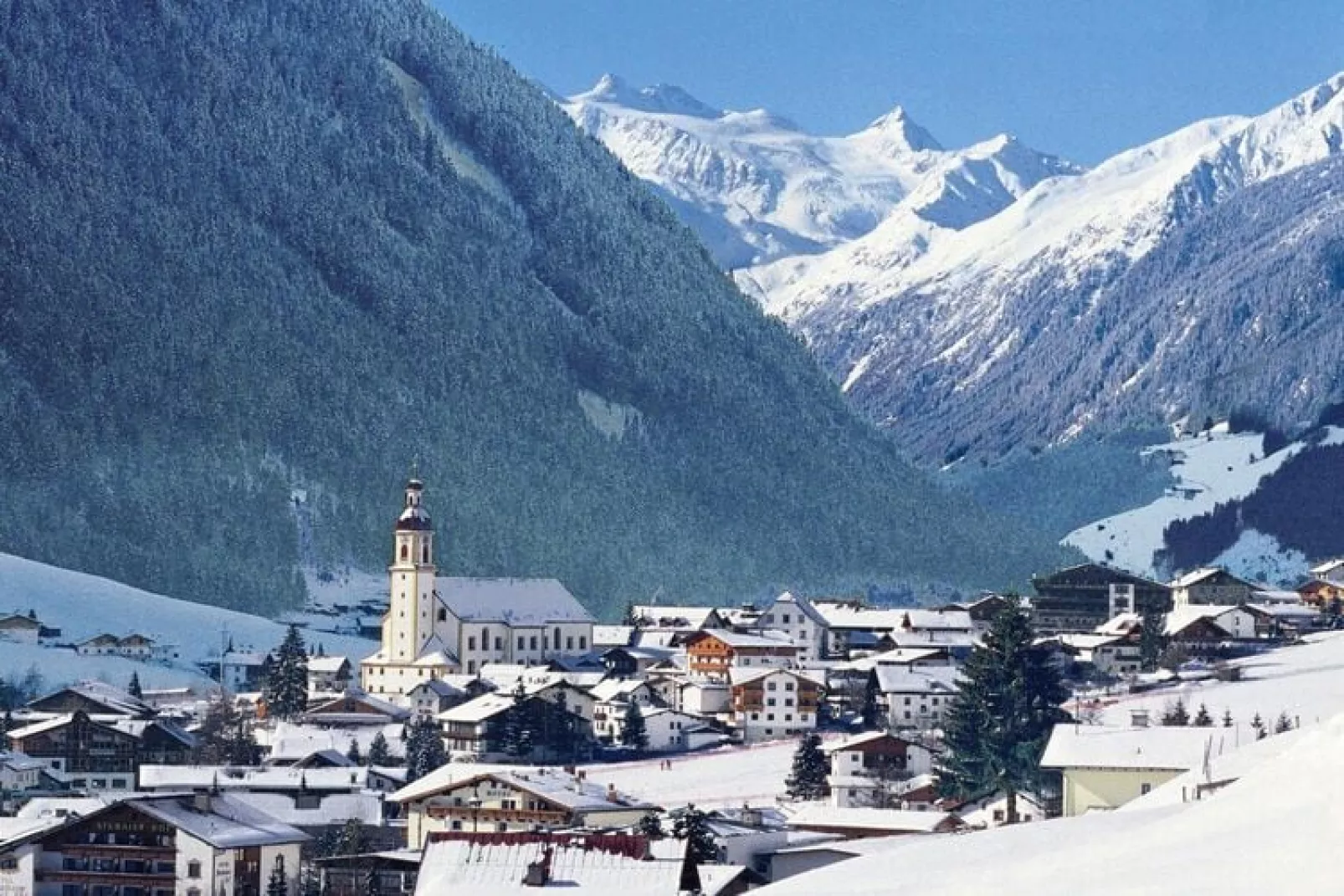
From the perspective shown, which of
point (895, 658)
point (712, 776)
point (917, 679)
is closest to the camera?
point (712, 776)

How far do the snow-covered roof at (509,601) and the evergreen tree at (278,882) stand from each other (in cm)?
7835

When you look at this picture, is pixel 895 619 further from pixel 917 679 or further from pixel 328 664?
pixel 917 679

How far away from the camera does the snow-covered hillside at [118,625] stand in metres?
168

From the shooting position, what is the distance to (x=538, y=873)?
6612 centimetres

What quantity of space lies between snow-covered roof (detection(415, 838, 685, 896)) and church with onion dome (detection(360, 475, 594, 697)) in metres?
86.1

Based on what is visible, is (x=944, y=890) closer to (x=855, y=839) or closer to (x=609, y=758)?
(x=855, y=839)

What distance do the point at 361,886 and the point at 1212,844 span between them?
1917 inches

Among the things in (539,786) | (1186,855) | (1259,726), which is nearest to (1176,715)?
(1259,726)

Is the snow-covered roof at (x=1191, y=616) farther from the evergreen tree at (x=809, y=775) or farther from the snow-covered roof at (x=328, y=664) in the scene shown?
the evergreen tree at (x=809, y=775)

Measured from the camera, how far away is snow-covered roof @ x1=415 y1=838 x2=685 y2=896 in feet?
218

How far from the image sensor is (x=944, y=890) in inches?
1358

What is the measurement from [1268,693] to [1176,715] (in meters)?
11.5

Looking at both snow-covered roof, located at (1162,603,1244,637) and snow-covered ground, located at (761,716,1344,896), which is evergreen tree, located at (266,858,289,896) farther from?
snow-covered roof, located at (1162,603,1244,637)

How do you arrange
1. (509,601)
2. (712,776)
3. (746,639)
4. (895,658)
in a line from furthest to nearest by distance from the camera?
1. (509,601)
2. (746,639)
3. (895,658)
4. (712,776)
